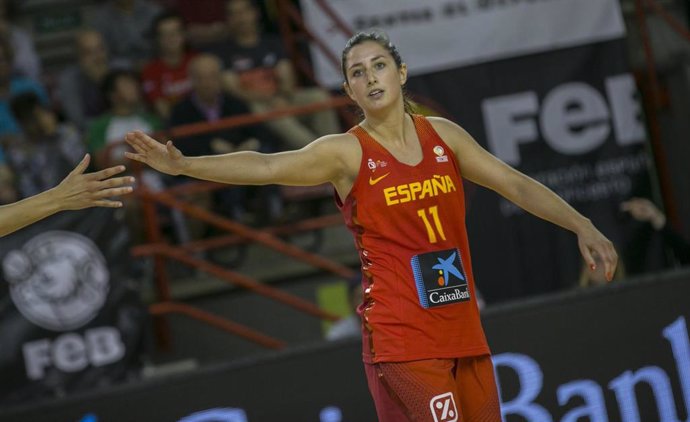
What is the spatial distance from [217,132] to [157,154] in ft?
14.5

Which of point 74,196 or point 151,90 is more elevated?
point 151,90

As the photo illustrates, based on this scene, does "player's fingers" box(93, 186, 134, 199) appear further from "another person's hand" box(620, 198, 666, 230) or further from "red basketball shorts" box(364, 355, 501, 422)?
"another person's hand" box(620, 198, 666, 230)

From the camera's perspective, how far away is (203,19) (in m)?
10.5

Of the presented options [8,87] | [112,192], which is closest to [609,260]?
[112,192]

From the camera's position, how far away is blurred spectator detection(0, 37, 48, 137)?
9.37 meters

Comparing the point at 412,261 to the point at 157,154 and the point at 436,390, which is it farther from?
the point at 157,154

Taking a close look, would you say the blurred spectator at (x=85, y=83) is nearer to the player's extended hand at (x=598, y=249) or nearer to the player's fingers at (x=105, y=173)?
the player's fingers at (x=105, y=173)

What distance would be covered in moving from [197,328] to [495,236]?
251 cm

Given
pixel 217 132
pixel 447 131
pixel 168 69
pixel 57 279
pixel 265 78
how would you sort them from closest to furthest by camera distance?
pixel 447 131, pixel 57 279, pixel 217 132, pixel 265 78, pixel 168 69

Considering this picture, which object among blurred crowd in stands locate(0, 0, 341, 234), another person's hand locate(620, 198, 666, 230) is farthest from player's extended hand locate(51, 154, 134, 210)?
another person's hand locate(620, 198, 666, 230)

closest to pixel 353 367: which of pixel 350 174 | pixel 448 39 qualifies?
pixel 350 174

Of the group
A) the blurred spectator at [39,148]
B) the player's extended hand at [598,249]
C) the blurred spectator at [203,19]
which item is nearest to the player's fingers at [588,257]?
the player's extended hand at [598,249]

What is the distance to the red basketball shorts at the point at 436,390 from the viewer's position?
4734 mm

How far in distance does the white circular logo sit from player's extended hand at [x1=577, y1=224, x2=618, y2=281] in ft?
12.8
